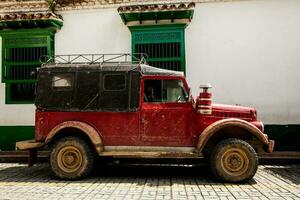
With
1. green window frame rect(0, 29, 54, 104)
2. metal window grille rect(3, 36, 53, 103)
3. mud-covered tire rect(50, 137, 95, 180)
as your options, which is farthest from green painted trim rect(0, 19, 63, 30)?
mud-covered tire rect(50, 137, 95, 180)

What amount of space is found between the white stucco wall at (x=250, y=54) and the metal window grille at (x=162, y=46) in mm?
265

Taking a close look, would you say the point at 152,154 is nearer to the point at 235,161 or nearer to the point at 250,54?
the point at 235,161

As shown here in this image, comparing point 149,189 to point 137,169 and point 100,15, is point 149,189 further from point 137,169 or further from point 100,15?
point 100,15

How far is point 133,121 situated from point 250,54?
490 centimetres

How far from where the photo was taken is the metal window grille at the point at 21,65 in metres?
11.5

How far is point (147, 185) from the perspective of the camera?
7.08m

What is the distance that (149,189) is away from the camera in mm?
6699

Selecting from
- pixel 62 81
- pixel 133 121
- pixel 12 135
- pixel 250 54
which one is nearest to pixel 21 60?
pixel 12 135

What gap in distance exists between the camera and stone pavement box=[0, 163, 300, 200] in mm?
6203

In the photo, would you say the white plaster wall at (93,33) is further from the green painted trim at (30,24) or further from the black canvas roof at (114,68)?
the black canvas roof at (114,68)

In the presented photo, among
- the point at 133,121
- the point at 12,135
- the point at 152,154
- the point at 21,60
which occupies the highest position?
the point at 21,60

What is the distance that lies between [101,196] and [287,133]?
6.45 meters

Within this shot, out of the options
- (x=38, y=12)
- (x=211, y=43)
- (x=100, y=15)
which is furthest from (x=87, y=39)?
(x=211, y=43)

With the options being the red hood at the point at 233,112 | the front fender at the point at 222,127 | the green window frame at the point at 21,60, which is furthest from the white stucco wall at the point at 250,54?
the front fender at the point at 222,127
